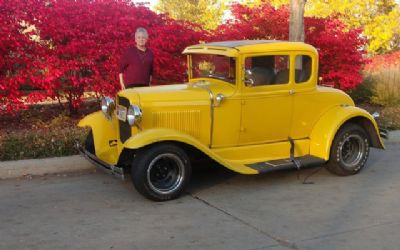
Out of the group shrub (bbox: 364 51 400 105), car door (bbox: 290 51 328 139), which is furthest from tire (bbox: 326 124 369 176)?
shrub (bbox: 364 51 400 105)

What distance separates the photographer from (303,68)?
6.55m

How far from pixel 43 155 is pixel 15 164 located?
45 cm

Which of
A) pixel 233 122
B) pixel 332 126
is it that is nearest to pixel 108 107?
pixel 233 122

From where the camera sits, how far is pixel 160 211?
521 centimetres

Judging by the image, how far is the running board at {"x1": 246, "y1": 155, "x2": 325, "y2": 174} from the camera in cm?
598

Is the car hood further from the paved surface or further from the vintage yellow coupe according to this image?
the paved surface

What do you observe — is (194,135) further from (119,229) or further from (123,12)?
(123,12)

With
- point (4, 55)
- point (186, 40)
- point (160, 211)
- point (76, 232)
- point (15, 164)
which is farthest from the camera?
point (186, 40)

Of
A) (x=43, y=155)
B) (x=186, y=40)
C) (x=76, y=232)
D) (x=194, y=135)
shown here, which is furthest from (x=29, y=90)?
(x=76, y=232)

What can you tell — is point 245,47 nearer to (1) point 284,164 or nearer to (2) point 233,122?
(2) point 233,122

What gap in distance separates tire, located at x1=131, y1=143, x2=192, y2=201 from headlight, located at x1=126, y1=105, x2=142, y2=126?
1.16 feet

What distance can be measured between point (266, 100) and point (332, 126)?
0.94m

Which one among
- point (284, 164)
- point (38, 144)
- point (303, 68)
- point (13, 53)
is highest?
point (13, 53)

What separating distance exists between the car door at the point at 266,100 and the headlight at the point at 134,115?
4.14ft
